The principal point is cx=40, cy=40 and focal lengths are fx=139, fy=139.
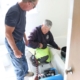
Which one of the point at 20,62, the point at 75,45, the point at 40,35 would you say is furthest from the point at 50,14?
the point at 75,45

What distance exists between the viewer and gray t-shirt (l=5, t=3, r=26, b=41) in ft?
4.47

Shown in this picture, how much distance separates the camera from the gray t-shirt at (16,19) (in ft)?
4.47

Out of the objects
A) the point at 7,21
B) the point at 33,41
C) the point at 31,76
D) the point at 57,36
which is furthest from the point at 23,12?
the point at 57,36

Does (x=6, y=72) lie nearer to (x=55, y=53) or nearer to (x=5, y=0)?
(x=55, y=53)

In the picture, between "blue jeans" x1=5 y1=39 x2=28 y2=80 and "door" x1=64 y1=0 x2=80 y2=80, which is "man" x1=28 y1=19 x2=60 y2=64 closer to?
"blue jeans" x1=5 y1=39 x2=28 y2=80

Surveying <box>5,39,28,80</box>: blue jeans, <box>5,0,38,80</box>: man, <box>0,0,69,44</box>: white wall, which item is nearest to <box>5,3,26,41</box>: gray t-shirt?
<box>5,0,38,80</box>: man

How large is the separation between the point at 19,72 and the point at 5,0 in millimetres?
1247

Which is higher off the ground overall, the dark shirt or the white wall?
the white wall

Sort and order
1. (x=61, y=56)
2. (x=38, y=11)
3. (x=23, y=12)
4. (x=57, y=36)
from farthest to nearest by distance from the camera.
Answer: (x=57, y=36), (x=38, y=11), (x=61, y=56), (x=23, y=12)

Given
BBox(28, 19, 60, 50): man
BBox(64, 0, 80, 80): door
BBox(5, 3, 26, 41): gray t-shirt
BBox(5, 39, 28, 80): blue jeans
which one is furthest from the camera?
BBox(28, 19, 60, 50): man

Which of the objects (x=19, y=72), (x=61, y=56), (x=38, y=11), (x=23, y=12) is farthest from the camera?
(x=38, y=11)

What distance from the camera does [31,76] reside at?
1.91 m

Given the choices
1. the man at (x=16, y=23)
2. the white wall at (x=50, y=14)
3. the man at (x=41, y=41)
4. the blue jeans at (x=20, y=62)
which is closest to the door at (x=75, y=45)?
the man at (x=16, y=23)

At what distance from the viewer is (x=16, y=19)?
4.59ft
